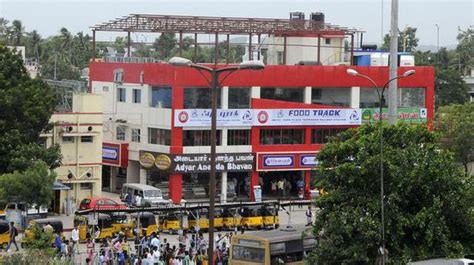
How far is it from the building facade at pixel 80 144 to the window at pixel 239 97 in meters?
8.52

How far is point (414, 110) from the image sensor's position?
64250 millimetres

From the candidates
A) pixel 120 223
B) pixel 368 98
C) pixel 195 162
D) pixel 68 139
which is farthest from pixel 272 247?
pixel 368 98

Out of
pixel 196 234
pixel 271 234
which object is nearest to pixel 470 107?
pixel 196 234

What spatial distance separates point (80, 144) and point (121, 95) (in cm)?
885

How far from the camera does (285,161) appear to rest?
197ft

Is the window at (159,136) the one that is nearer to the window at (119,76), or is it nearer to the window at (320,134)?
the window at (119,76)

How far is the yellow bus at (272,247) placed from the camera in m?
33.5

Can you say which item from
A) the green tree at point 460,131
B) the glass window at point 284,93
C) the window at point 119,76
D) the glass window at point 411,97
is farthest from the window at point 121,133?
the green tree at point 460,131

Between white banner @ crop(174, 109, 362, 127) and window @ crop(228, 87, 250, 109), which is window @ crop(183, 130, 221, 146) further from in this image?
window @ crop(228, 87, 250, 109)

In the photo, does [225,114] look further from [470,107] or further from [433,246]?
[433,246]

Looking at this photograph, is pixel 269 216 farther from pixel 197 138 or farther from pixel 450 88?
pixel 450 88

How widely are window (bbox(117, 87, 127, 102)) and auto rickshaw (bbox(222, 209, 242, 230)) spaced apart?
16510mm

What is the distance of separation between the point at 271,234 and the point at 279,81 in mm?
26714

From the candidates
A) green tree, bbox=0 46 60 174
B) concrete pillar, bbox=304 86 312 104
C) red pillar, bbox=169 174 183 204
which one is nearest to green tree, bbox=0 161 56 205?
green tree, bbox=0 46 60 174
